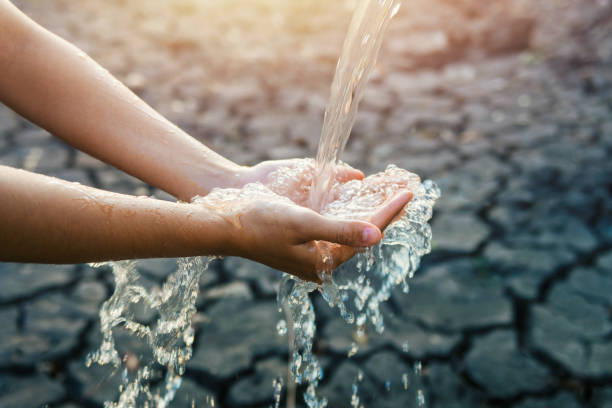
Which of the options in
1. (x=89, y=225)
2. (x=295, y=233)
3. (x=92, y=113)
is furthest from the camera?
(x=92, y=113)

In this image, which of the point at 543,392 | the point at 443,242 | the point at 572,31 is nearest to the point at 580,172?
the point at 443,242

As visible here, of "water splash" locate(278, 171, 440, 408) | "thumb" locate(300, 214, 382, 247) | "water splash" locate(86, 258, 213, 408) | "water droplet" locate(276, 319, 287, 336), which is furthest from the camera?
"water droplet" locate(276, 319, 287, 336)

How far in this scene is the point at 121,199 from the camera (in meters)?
1.30

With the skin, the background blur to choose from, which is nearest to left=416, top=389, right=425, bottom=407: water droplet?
the background blur

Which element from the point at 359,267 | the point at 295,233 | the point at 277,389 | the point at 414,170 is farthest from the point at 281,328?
the point at 414,170

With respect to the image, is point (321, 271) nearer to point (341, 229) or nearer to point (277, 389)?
point (341, 229)

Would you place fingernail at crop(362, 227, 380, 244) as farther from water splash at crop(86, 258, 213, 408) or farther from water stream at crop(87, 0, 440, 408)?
water splash at crop(86, 258, 213, 408)

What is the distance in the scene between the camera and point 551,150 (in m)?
3.37

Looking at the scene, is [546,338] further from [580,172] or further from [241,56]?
[241,56]

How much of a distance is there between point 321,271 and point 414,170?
1953 mm

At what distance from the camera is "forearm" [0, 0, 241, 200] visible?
5.04 feet

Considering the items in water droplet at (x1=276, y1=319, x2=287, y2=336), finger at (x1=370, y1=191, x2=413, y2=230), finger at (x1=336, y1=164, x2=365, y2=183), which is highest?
finger at (x1=336, y1=164, x2=365, y2=183)

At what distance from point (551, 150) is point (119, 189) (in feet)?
8.69

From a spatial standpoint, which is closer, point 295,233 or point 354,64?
point 295,233
